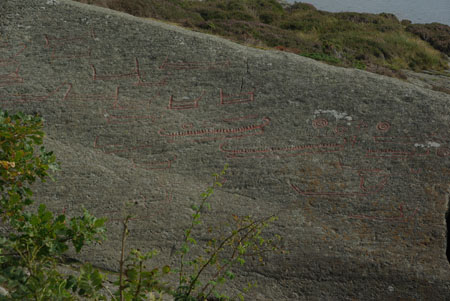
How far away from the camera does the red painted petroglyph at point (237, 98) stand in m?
5.66

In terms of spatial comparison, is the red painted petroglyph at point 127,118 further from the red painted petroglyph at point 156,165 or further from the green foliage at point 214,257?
the green foliage at point 214,257

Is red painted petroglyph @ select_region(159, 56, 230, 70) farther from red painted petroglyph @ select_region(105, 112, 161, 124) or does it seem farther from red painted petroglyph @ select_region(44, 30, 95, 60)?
red painted petroglyph @ select_region(44, 30, 95, 60)

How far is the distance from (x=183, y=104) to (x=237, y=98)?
2.36 feet

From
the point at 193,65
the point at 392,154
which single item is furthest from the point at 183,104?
the point at 392,154

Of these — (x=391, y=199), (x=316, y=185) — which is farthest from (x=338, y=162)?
(x=391, y=199)

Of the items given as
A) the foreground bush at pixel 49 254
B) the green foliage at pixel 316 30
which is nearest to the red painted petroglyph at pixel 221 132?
the foreground bush at pixel 49 254

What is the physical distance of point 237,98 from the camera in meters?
5.69

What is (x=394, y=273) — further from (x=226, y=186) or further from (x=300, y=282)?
(x=226, y=186)

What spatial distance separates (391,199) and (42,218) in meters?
3.70

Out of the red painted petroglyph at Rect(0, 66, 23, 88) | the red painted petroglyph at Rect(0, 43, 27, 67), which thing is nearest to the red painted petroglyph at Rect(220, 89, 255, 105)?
the red painted petroglyph at Rect(0, 66, 23, 88)

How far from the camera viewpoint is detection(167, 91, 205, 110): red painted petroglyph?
566 cm

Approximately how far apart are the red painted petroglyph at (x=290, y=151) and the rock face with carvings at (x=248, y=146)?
2 cm

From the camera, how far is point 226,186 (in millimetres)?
5000

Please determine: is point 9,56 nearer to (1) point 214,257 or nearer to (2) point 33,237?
(2) point 33,237
